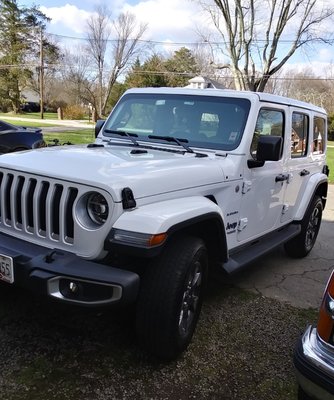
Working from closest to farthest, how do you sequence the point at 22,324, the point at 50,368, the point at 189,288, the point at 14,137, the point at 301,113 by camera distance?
the point at 50,368 < the point at 189,288 < the point at 22,324 < the point at 301,113 < the point at 14,137

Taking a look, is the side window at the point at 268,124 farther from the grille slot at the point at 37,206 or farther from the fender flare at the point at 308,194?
the grille slot at the point at 37,206

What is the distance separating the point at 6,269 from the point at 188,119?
2.16 meters

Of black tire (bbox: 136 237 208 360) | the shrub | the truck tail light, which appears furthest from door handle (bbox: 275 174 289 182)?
the shrub

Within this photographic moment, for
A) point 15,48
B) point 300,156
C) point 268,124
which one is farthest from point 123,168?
point 15,48

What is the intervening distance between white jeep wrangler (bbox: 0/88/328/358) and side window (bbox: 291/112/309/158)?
14.7 inches

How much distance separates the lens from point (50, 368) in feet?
9.27

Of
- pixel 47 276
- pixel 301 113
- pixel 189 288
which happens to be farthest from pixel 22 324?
pixel 301 113

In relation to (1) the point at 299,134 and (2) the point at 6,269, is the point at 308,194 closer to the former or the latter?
(1) the point at 299,134

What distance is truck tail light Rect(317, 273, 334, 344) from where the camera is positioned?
2.15 meters

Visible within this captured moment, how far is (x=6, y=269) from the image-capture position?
2680 mm

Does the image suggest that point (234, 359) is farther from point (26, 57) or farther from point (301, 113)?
point (26, 57)

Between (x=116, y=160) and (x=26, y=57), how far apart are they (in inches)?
1968

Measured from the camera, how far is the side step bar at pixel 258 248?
364 cm

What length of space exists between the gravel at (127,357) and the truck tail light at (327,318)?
809mm
